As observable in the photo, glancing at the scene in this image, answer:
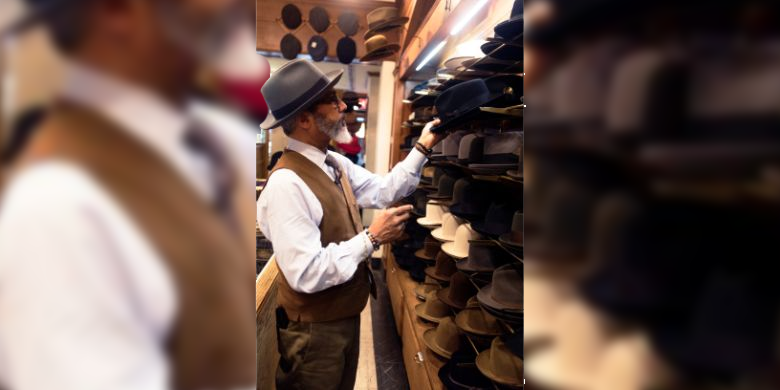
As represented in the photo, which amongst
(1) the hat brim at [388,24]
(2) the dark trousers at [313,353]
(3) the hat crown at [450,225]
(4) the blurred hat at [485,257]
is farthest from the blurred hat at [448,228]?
(1) the hat brim at [388,24]

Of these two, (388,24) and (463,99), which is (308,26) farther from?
(463,99)

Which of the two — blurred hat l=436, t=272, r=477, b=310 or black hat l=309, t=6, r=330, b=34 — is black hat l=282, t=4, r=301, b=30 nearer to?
black hat l=309, t=6, r=330, b=34

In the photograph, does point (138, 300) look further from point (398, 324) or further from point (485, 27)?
point (398, 324)

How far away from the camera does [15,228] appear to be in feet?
0.55

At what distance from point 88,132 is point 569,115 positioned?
0.67 ft

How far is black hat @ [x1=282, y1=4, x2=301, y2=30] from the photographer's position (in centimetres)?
354

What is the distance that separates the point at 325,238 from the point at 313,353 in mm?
499

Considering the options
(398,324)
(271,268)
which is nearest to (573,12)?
(271,268)

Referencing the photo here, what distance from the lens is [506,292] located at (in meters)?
1.25

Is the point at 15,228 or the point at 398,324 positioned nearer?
the point at 15,228

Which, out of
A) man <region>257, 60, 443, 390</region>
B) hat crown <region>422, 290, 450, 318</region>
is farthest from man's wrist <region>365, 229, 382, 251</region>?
hat crown <region>422, 290, 450, 318</region>

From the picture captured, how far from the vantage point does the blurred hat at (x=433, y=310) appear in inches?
88.8

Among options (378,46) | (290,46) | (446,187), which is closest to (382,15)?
(378,46)

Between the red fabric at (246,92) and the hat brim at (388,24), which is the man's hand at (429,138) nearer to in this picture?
the hat brim at (388,24)
